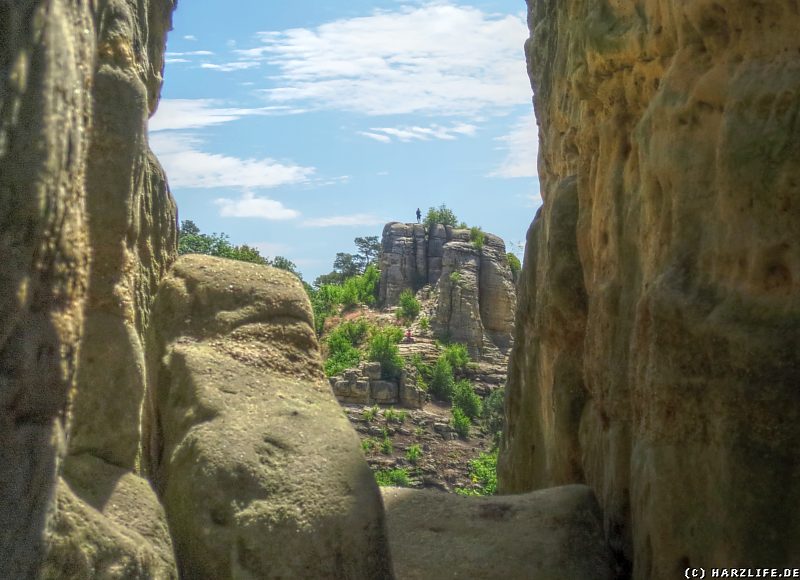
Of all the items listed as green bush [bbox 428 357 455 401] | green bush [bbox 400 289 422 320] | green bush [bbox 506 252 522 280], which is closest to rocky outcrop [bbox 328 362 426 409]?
green bush [bbox 428 357 455 401]

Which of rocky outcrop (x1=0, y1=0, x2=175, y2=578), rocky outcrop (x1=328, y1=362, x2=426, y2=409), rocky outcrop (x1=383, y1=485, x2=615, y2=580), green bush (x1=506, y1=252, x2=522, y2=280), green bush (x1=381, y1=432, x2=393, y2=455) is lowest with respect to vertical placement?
green bush (x1=381, y1=432, x2=393, y2=455)

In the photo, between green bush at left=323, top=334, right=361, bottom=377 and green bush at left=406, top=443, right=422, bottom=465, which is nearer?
green bush at left=406, top=443, right=422, bottom=465

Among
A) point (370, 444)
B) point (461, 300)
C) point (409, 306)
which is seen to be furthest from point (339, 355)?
point (370, 444)

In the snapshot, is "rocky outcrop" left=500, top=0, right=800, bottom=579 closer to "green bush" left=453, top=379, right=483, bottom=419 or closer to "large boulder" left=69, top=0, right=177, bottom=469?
"large boulder" left=69, top=0, right=177, bottom=469

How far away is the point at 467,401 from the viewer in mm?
41594

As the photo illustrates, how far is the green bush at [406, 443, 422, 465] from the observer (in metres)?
35.3

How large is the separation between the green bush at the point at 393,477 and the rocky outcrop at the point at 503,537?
24.1 meters

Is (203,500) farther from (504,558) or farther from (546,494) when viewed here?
(546,494)

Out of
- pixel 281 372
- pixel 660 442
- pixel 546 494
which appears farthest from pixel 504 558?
pixel 281 372

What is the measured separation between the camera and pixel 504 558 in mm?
7840

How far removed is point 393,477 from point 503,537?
25.2 m

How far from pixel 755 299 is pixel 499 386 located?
1519 inches

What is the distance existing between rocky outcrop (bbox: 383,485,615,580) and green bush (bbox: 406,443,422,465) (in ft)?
87.4

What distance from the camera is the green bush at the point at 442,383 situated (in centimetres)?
4238
